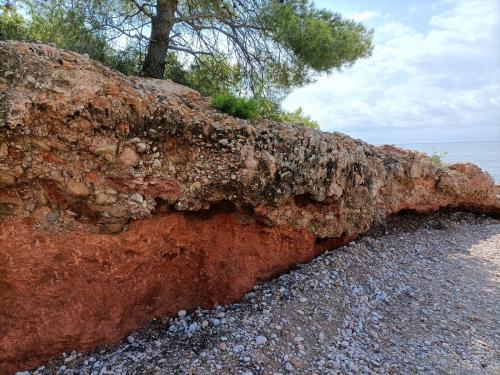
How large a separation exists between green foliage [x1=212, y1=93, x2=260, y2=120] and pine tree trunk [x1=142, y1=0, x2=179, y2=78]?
11.5ft

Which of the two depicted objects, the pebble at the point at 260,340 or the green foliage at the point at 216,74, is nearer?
the pebble at the point at 260,340

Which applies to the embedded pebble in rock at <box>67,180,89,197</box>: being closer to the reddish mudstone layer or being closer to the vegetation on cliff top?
the reddish mudstone layer

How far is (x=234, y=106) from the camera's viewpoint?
481 centimetres

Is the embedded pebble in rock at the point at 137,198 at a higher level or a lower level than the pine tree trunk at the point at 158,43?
lower

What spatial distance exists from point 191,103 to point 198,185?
3.60ft

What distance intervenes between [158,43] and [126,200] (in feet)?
16.5

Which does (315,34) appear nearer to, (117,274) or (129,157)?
(129,157)

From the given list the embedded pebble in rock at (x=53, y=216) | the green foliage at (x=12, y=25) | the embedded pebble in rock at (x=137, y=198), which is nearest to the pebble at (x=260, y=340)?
the embedded pebble in rock at (x=137, y=198)

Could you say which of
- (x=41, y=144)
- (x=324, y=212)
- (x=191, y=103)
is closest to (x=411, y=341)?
(x=324, y=212)

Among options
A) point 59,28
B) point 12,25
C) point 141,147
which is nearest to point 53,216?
point 141,147

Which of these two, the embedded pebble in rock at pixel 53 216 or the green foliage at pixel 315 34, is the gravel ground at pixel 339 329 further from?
the green foliage at pixel 315 34

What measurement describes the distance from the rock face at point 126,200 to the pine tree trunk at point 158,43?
294 centimetres

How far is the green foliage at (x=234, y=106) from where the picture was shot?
4.79m

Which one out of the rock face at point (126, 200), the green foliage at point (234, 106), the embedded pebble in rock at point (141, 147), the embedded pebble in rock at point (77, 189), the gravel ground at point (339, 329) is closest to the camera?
the rock face at point (126, 200)
